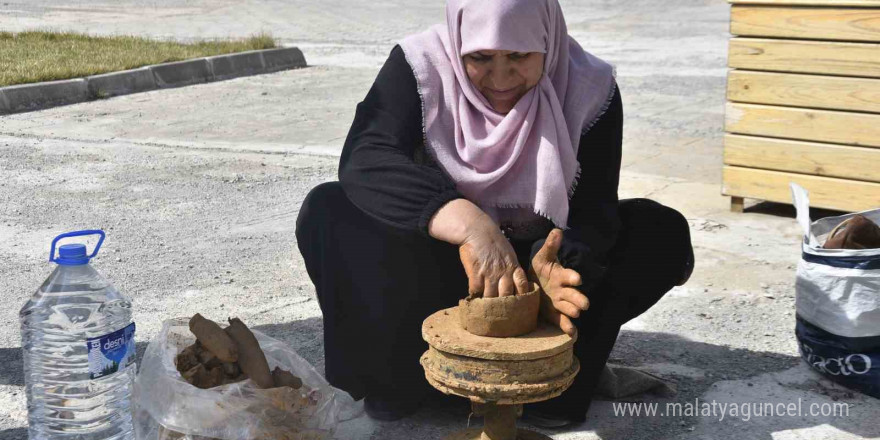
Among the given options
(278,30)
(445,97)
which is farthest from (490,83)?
(278,30)

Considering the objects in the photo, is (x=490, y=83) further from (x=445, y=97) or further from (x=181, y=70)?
(x=181, y=70)

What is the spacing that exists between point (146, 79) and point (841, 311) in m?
7.81

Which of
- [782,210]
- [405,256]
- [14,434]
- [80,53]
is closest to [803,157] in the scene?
[782,210]

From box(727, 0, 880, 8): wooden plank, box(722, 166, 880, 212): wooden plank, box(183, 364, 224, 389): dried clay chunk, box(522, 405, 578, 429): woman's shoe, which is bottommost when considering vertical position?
box(722, 166, 880, 212): wooden plank

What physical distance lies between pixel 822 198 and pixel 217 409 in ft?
12.0

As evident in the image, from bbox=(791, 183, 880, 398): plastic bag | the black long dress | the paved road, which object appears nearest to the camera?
the black long dress

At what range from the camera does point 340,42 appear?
14.0 m

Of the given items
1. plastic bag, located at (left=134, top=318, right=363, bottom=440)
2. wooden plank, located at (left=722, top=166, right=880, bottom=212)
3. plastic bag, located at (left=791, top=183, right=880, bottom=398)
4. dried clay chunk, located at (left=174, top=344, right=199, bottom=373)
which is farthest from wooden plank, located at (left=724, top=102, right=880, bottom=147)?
dried clay chunk, located at (left=174, top=344, right=199, bottom=373)

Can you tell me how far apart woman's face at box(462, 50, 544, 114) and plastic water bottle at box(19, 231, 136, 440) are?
1.17 m

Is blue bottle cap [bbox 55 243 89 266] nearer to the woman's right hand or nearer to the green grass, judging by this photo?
the woman's right hand

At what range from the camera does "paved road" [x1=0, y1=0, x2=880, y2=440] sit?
3.36 m

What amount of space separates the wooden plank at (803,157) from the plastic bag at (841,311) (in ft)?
6.09

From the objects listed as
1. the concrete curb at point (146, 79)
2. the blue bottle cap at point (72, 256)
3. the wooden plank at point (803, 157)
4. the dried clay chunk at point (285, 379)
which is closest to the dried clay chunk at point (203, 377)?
the dried clay chunk at point (285, 379)

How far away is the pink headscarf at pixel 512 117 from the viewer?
2936 millimetres
